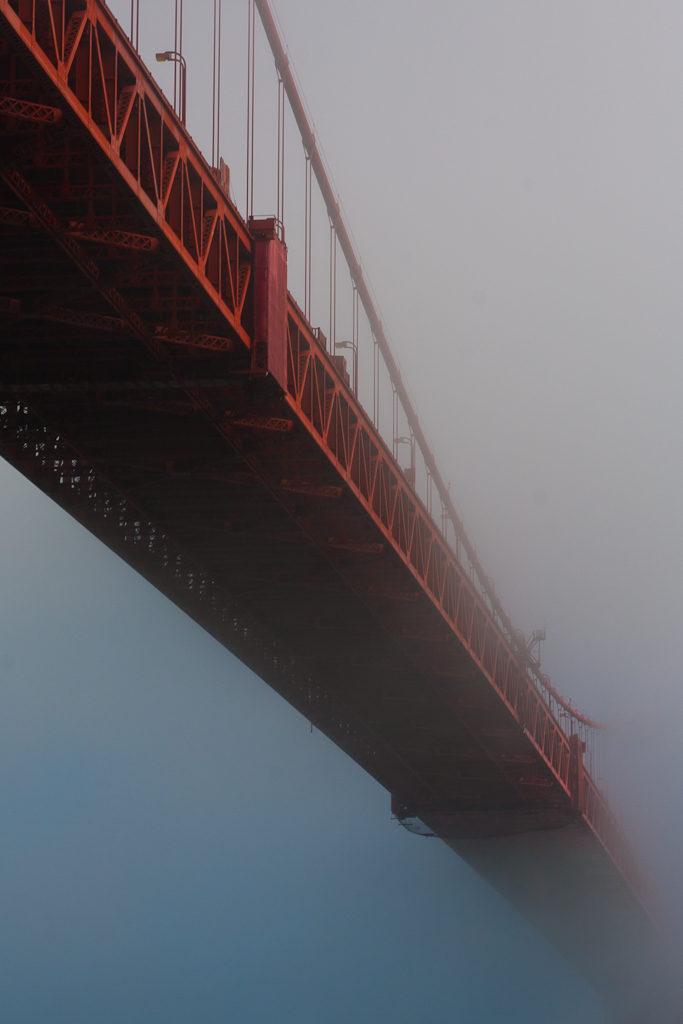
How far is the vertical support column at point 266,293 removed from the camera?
643 inches

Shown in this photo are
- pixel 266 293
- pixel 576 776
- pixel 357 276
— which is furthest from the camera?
pixel 576 776

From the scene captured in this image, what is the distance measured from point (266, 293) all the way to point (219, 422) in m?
3.43

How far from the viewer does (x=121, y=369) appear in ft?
59.0

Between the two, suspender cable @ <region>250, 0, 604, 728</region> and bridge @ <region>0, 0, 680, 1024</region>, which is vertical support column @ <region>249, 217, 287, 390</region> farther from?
suspender cable @ <region>250, 0, 604, 728</region>

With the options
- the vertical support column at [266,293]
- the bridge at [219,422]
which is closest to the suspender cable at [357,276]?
the bridge at [219,422]

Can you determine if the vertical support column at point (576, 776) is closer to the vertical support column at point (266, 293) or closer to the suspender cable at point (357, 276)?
the suspender cable at point (357, 276)

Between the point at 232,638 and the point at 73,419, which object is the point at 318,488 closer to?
the point at 73,419

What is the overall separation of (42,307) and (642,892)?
203ft

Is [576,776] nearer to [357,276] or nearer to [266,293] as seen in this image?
[357,276]

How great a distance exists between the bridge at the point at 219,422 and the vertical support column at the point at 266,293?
31mm

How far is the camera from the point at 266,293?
16375 millimetres

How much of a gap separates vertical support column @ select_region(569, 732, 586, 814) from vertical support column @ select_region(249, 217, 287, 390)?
3802cm

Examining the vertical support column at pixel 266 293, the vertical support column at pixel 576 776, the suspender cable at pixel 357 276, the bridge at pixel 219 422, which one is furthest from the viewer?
the vertical support column at pixel 576 776

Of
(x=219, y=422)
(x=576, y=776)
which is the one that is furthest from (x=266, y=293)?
(x=576, y=776)
